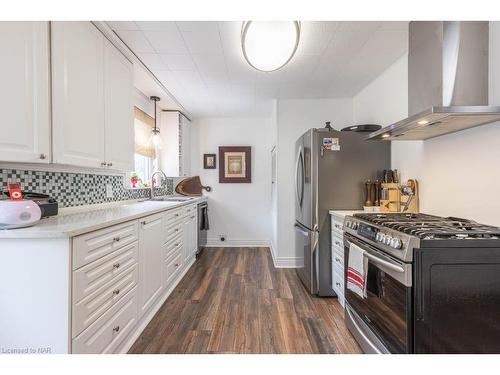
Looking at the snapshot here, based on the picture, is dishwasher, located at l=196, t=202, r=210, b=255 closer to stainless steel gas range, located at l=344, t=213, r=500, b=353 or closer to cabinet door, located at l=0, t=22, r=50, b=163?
cabinet door, located at l=0, t=22, r=50, b=163

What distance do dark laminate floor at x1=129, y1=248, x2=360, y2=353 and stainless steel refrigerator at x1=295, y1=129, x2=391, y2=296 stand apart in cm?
37

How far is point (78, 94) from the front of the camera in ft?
5.44

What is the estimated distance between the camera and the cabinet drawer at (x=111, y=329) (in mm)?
1242

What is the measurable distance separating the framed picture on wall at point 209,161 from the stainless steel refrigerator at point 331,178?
2366 mm

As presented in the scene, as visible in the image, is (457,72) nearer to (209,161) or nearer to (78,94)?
(78,94)

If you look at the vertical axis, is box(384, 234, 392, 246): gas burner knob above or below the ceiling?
below

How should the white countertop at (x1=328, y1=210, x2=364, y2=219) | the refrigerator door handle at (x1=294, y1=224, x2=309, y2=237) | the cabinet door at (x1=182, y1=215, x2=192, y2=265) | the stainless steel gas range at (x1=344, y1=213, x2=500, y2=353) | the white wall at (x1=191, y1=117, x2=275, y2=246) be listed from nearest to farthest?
the stainless steel gas range at (x1=344, y1=213, x2=500, y2=353)
the white countertop at (x1=328, y1=210, x2=364, y2=219)
the refrigerator door handle at (x1=294, y1=224, x2=309, y2=237)
the cabinet door at (x1=182, y1=215, x2=192, y2=265)
the white wall at (x1=191, y1=117, x2=275, y2=246)

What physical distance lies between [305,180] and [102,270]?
6.71 feet

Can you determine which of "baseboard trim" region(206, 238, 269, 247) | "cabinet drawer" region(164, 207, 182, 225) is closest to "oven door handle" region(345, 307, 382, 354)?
"cabinet drawer" region(164, 207, 182, 225)

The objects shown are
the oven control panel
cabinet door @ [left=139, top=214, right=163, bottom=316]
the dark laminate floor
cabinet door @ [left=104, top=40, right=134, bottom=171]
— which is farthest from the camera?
cabinet door @ [left=104, top=40, right=134, bottom=171]

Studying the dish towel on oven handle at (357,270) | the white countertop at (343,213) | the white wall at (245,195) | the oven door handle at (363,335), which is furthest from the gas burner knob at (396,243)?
the white wall at (245,195)

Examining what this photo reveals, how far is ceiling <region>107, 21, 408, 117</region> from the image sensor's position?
6.28 ft
